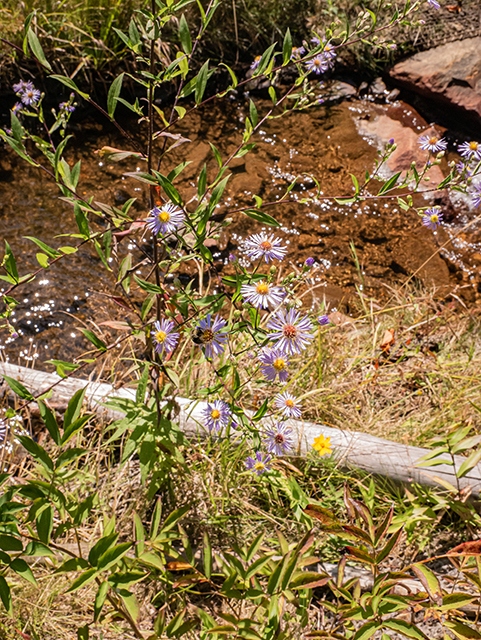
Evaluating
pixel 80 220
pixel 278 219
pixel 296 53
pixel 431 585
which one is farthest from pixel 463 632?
pixel 278 219

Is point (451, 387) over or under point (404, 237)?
under

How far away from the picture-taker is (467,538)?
1.54 m

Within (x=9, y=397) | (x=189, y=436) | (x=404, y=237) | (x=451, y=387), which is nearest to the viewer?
(x=189, y=436)

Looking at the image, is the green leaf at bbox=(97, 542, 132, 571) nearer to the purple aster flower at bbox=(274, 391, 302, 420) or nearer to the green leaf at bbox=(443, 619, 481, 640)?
the purple aster flower at bbox=(274, 391, 302, 420)

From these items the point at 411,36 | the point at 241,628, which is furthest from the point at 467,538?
the point at 411,36

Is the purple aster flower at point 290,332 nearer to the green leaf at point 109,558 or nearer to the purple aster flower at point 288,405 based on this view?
the purple aster flower at point 288,405

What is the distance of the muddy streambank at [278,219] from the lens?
8.00ft

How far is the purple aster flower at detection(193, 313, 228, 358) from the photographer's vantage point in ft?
3.26

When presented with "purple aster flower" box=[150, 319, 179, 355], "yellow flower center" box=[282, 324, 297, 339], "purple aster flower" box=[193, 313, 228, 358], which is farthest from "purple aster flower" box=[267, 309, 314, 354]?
"purple aster flower" box=[150, 319, 179, 355]

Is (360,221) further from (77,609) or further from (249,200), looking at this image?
(77,609)

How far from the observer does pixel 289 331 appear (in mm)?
1002

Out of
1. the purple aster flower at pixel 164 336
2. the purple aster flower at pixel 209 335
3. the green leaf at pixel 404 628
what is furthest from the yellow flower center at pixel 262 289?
the green leaf at pixel 404 628

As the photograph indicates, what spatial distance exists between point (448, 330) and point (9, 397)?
2.19 metres

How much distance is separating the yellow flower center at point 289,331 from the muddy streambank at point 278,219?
1.38 m
